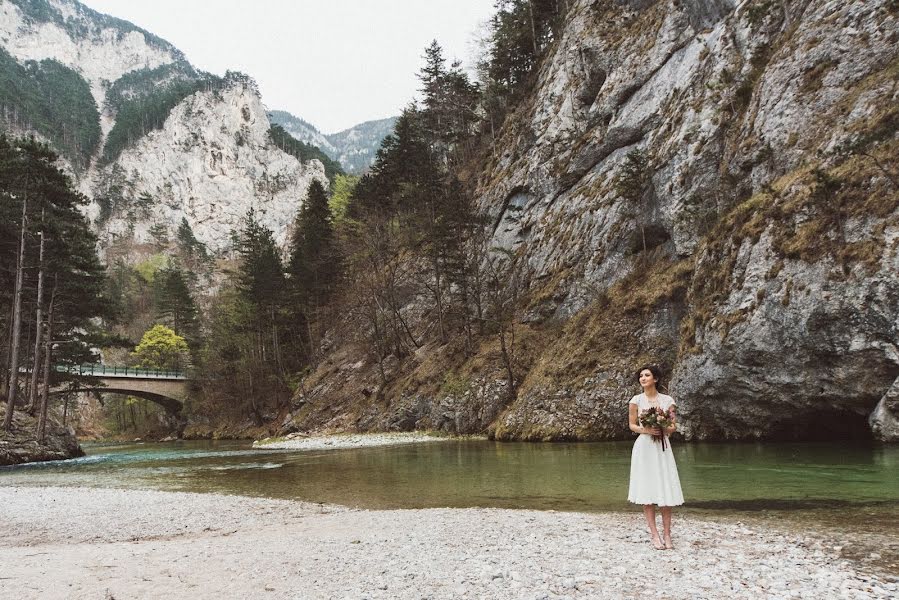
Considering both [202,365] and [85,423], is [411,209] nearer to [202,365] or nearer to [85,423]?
[202,365]

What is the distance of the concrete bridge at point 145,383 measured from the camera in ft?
183

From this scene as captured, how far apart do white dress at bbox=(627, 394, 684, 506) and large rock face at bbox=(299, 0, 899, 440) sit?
11.5 m

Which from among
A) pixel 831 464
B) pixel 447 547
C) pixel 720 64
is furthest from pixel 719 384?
pixel 720 64

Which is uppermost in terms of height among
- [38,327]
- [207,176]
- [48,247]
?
[207,176]

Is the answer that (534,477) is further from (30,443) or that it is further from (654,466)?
(30,443)

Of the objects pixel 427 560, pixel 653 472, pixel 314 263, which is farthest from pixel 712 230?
pixel 314 263

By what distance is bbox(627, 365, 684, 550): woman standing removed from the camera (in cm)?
668

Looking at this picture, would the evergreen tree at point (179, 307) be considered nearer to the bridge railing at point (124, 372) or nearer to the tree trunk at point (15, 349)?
the bridge railing at point (124, 372)

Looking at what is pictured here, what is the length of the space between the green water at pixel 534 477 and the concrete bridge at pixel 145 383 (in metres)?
34.5

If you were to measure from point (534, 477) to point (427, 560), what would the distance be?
8.85m

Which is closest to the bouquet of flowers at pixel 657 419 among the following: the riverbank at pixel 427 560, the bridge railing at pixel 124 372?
the riverbank at pixel 427 560

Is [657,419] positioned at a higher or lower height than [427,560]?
higher

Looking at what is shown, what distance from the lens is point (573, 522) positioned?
28.9 ft

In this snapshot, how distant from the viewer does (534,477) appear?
49.1 feet
